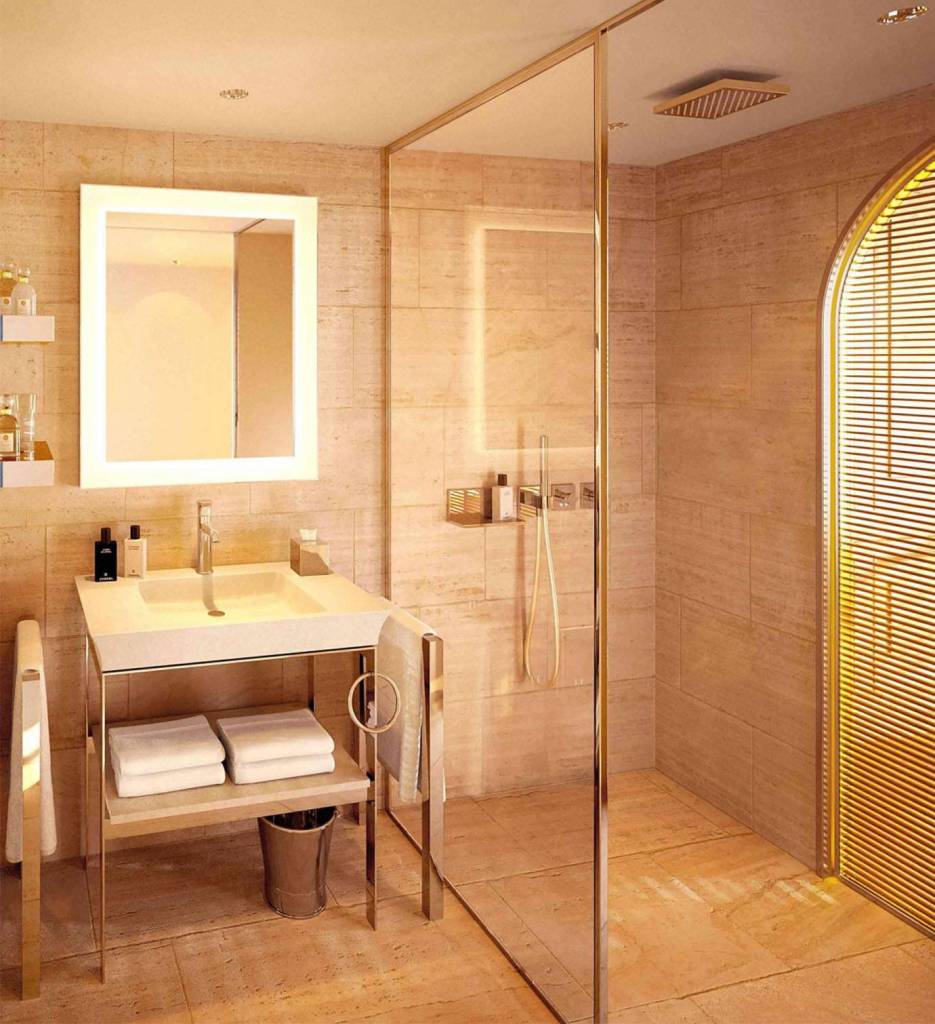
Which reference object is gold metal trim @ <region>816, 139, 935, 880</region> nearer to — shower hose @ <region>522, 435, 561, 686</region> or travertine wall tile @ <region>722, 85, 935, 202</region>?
travertine wall tile @ <region>722, 85, 935, 202</region>

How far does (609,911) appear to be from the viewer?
244 centimetres

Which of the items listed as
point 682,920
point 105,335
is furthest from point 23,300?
point 682,920

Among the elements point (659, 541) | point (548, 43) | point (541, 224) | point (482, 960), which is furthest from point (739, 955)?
point (548, 43)

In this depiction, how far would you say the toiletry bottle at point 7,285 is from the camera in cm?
325

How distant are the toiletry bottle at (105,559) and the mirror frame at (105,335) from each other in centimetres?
18

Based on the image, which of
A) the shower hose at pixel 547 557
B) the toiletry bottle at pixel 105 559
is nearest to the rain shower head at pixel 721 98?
the shower hose at pixel 547 557

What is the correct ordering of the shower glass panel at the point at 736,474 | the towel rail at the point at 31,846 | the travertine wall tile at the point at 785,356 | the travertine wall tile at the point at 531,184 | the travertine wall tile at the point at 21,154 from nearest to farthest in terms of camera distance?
the shower glass panel at the point at 736,474
the travertine wall tile at the point at 785,356
the travertine wall tile at the point at 531,184
the towel rail at the point at 31,846
the travertine wall tile at the point at 21,154

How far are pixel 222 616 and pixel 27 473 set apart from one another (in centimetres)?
70

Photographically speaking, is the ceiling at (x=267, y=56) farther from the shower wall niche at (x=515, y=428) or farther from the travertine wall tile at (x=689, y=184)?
the travertine wall tile at (x=689, y=184)

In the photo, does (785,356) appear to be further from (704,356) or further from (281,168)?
(281,168)

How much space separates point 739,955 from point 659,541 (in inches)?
31.6

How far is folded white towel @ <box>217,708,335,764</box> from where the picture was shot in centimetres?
308

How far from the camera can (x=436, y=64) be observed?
108 inches

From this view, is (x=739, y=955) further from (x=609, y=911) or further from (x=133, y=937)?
(x=133, y=937)
